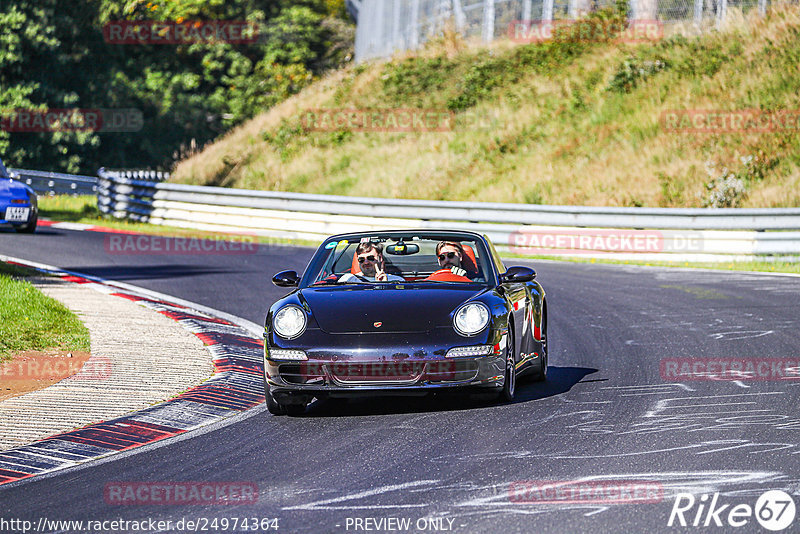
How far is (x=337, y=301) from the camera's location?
8.88 metres

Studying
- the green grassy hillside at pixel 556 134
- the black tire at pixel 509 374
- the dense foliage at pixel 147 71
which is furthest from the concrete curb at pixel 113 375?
the dense foliage at pixel 147 71

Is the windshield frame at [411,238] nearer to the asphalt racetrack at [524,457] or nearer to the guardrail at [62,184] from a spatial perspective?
the asphalt racetrack at [524,457]

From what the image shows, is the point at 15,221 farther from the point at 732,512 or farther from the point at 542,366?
the point at 732,512

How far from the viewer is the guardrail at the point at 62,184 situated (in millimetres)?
42812

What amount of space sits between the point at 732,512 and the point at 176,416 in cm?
429

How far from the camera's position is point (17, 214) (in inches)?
950

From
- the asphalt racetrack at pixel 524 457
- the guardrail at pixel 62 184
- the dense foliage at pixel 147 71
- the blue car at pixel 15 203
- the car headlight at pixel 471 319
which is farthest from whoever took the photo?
A: the dense foliage at pixel 147 71

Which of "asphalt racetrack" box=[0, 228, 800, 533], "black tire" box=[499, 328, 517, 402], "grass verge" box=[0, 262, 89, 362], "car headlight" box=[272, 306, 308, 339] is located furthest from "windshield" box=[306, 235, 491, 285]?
"grass verge" box=[0, 262, 89, 362]

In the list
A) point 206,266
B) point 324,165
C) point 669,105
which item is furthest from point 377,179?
point 206,266

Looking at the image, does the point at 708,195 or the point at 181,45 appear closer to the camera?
the point at 708,195

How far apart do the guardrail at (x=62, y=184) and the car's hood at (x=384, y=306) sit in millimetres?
35440

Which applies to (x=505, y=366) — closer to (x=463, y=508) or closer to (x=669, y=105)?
(x=463, y=508)

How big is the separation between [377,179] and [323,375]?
A: 2443 cm

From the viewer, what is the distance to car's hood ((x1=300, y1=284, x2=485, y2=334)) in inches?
334
